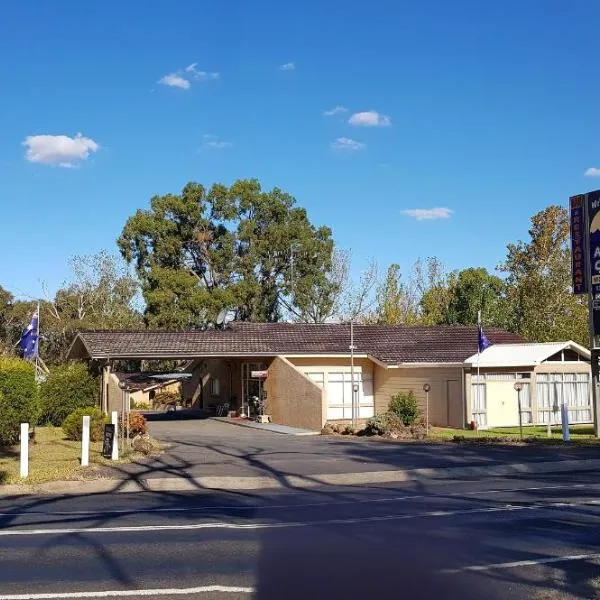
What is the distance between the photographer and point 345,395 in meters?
35.9

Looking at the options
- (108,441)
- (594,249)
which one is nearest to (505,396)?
(594,249)

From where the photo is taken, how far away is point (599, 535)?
9898 mm

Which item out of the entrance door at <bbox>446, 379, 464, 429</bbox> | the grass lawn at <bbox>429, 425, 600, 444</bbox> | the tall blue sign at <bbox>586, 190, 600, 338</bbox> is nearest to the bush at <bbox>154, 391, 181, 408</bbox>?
the entrance door at <bbox>446, 379, 464, 429</bbox>

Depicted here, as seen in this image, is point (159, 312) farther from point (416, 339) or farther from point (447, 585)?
point (447, 585)

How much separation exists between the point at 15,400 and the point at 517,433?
56.5 feet

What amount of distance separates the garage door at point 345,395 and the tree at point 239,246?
18.5m

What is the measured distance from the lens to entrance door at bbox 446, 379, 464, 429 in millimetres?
31359

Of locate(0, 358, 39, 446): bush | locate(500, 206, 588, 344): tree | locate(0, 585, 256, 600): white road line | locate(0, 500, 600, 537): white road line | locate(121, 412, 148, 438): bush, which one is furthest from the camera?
locate(500, 206, 588, 344): tree

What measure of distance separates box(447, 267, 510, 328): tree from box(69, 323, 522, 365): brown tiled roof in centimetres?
1709

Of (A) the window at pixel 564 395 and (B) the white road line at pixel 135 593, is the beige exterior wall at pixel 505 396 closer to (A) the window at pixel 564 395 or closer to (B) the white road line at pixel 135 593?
(A) the window at pixel 564 395

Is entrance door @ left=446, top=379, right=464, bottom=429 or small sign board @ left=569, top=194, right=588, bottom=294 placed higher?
A: small sign board @ left=569, top=194, right=588, bottom=294

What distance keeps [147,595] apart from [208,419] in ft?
102

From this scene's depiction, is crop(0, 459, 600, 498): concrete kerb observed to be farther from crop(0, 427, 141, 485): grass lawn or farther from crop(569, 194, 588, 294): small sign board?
crop(569, 194, 588, 294): small sign board

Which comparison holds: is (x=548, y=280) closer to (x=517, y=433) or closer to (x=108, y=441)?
(x=517, y=433)
